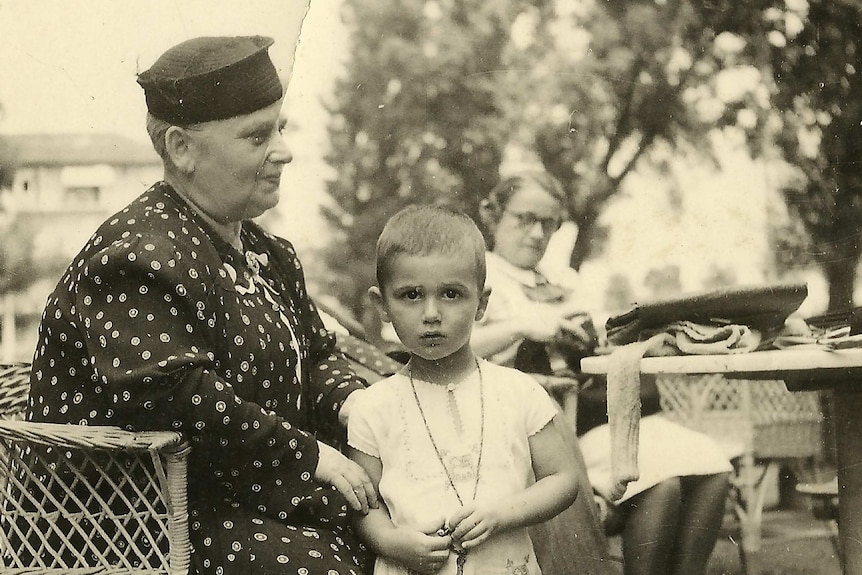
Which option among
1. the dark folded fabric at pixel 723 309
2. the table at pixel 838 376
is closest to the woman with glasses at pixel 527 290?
the dark folded fabric at pixel 723 309

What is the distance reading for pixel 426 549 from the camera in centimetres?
186

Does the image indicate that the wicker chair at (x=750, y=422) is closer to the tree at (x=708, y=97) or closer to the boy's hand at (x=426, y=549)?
the tree at (x=708, y=97)

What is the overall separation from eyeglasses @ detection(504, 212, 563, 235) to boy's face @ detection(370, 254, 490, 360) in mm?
861

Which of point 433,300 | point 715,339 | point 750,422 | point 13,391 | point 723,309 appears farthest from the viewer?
point 750,422

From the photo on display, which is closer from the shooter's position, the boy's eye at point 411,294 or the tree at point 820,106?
the boy's eye at point 411,294

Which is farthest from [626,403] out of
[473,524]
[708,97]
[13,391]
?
[13,391]

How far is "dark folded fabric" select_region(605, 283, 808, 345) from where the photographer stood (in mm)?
2586

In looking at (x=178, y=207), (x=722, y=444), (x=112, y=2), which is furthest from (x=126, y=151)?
(x=722, y=444)

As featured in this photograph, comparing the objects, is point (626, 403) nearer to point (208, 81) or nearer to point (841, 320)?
point (841, 320)

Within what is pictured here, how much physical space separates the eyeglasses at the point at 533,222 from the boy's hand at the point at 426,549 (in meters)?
1.16

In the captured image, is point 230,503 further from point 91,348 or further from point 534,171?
point 534,171

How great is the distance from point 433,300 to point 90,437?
716 mm

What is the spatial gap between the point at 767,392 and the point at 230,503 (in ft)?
5.29

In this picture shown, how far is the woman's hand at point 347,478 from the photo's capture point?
77.3 inches
